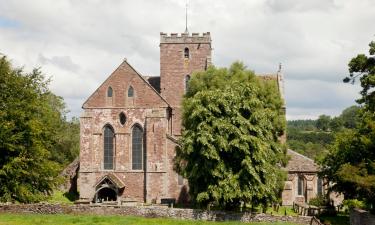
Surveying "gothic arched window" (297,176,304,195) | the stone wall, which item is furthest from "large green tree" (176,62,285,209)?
"gothic arched window" (297,176,304,195)

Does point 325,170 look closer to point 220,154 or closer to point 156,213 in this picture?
point 220,154

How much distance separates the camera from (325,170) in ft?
148

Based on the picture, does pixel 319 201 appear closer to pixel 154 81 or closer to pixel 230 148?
pixel 230 148

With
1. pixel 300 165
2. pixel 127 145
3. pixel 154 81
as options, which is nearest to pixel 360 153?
pixel 300 165

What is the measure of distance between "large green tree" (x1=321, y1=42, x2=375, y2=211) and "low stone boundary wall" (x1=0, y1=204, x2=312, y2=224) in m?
5.24

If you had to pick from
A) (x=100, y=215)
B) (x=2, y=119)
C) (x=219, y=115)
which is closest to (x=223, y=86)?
(x=219, y=115)

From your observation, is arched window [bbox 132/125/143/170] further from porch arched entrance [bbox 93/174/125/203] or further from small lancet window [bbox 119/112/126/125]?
porch arched entrance [bbox 93/174/125/203]

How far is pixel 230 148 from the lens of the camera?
124 feet

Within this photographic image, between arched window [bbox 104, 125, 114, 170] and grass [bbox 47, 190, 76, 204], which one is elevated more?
arched window [bbox 104, 125, 114, 170]

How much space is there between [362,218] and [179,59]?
31063 millimetres

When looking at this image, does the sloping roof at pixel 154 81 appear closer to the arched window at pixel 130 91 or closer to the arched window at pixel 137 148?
the arched window at pixel 130 91

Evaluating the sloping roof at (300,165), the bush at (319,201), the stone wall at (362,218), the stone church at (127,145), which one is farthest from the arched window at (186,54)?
the stone wall at (362,218)

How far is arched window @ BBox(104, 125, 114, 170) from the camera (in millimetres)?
52969

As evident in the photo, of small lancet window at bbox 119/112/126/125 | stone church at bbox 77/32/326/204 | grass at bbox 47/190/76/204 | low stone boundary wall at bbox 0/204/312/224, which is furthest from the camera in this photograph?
small lancet window at bbox 119/112/126/125
